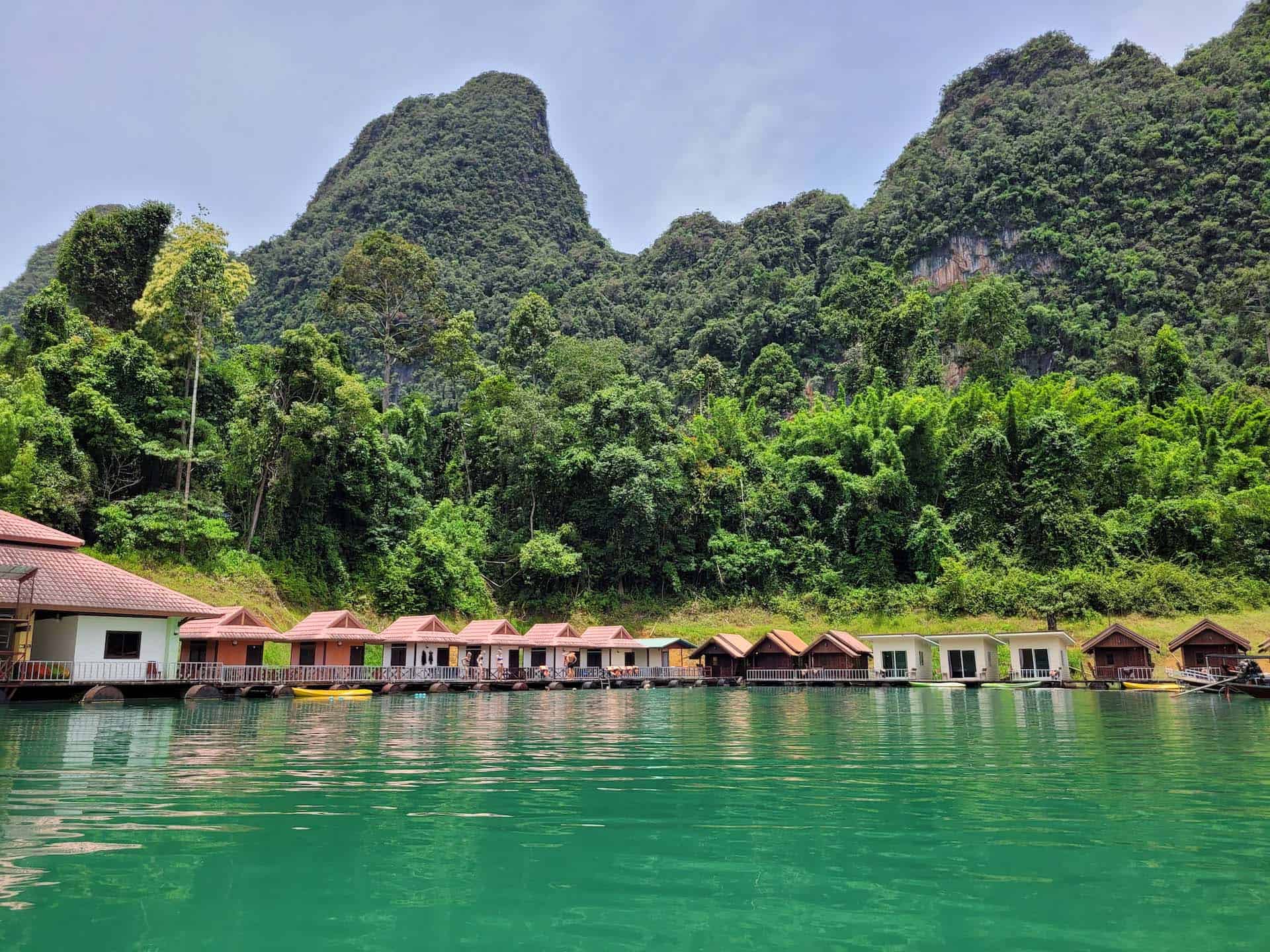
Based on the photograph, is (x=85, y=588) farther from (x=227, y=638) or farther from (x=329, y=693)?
(x=329, y=693)

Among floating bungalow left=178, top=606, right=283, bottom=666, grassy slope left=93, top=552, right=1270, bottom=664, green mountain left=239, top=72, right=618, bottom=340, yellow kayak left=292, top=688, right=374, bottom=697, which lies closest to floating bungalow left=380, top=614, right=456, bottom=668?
grassy slope left=93, top=552, right=1270, bottom=664

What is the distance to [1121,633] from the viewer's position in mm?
39188

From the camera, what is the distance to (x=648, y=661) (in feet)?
168

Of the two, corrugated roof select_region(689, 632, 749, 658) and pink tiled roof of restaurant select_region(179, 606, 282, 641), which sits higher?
pink tiled roof of restaurant select_region(179, 606, 282, 641)

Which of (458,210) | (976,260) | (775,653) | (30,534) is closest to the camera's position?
(30,534)

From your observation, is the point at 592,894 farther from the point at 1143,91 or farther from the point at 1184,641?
the point at 1143,91

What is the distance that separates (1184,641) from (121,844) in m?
42.0

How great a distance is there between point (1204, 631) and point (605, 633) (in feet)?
94.2

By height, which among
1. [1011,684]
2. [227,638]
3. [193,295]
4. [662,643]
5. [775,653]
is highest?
[193,295]

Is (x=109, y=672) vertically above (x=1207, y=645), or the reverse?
(x=1207, y=645)

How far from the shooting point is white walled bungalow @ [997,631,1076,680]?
1631 inches

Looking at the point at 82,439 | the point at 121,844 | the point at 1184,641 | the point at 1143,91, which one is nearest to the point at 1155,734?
the point at 121,844

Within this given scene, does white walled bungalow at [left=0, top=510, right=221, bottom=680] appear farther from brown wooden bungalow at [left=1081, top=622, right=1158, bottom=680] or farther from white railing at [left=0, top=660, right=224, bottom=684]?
brown wooden bungalow at [left=1081, top=622, right=1158, bottom=680]

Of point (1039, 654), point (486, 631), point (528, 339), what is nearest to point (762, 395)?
point (528, 339)
